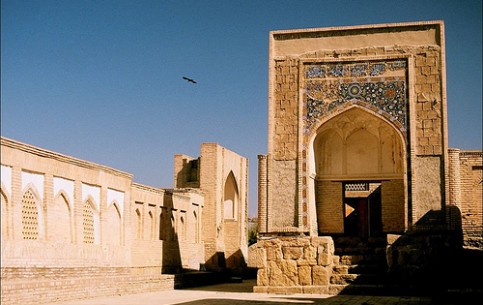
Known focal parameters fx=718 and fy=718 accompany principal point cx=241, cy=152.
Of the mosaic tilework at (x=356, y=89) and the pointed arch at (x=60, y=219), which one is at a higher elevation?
the mosaic tilework at (x=356, y=89)

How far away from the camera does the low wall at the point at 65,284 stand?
11.9m

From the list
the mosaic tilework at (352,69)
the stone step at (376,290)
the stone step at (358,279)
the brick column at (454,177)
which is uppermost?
the mosaic tilework at (352,69)

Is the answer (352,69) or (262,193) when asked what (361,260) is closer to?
(262,193)

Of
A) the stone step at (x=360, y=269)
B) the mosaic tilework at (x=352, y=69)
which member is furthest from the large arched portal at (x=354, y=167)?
the stone step at (x=360, y=269)

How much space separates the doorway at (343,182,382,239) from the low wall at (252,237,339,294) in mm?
6373

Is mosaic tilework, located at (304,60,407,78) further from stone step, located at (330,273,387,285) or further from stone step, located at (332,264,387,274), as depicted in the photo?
stone step, located at (330,273,387,285)

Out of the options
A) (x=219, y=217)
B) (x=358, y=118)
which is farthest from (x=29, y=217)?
(x=219, y=217)

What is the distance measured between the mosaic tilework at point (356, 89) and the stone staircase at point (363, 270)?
319cm

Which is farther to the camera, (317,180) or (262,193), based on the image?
(317,180)

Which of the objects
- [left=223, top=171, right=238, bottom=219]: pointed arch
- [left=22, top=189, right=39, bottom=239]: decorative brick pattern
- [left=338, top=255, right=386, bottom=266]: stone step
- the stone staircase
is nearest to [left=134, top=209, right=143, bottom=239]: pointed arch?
the stone staircase

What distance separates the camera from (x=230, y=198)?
31.3m

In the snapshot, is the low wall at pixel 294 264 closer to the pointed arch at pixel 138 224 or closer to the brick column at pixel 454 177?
the brick column at pixel 454 177

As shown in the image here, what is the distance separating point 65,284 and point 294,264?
568cm

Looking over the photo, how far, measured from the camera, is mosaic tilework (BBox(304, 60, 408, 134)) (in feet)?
57.4
